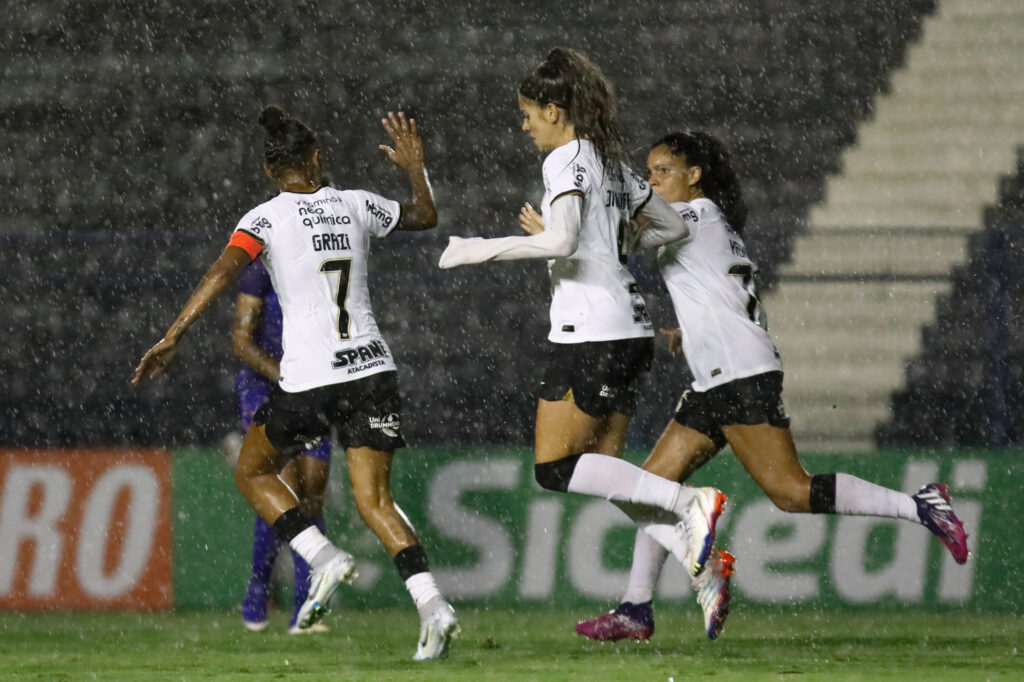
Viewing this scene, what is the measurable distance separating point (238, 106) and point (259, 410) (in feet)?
23.9

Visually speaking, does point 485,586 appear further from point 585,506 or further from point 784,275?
point 784,275

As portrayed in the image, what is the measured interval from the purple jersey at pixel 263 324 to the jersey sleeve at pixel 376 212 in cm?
83

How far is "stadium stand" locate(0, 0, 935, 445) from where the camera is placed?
36.1 feet

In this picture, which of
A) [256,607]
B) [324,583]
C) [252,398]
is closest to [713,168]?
[324,583]

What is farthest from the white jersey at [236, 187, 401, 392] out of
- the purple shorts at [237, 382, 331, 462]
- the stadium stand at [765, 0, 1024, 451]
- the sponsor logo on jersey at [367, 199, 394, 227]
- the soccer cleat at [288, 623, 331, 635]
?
the stadium stand at [765, 0, 1024, 451]

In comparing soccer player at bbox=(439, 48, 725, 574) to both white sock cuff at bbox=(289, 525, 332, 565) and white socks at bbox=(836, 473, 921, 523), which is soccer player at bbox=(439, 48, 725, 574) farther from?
white sock cuff at bbox=(289, 525, 332, 565)

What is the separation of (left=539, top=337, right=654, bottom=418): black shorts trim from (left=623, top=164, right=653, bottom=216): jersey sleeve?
1.46 ft

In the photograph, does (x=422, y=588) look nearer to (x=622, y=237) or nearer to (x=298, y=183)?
A: (x=622, y=237)

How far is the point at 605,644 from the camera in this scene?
5.99 metres

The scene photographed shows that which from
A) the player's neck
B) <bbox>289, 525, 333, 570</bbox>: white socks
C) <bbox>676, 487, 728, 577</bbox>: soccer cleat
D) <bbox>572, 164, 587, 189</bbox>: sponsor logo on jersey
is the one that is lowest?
<bbox>289, 525, 333, 570</bbox>: white socks

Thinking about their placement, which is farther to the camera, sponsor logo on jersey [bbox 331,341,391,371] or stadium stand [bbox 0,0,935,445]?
stadium stand [bbox 0,0,935,445]

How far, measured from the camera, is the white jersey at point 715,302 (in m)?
5.80

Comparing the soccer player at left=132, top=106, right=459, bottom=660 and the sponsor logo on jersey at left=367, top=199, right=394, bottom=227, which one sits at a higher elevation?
the sponsor logo on jersey at left=367, top=199, right=394, bottom=227

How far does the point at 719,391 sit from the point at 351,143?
23.0ft
